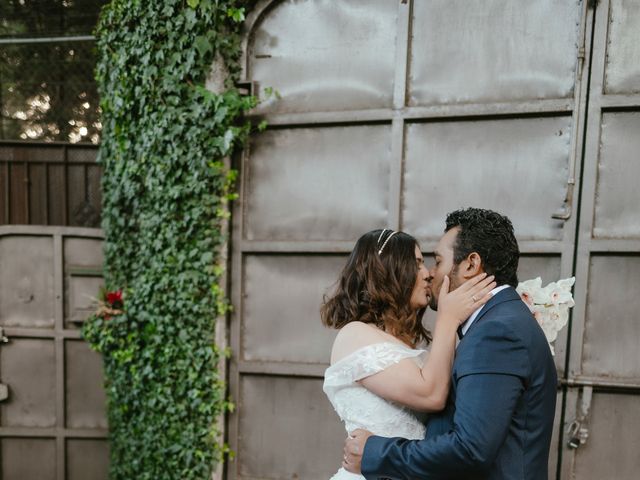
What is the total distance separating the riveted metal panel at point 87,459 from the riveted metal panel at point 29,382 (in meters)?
0.27

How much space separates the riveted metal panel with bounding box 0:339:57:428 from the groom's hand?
287 cm

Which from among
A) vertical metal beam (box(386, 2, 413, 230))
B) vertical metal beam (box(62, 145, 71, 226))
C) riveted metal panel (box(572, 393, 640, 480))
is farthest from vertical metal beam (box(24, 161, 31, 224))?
riveted metal panel (box(572, 393, 640, 480))

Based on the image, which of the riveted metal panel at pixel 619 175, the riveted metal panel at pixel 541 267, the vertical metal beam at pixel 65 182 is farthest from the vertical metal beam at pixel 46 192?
the riveted metal panel at pixel 619 175

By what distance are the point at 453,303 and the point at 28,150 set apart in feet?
13.3

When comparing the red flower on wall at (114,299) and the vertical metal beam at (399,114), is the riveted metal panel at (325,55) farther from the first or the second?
the red flower on wall at (114,299)

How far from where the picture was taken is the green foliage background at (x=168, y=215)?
3.02 meters

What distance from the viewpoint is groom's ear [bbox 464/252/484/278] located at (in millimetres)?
1715

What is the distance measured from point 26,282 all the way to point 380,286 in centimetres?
305

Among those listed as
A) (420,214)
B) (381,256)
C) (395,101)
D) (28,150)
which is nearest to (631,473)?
→ (420,214)

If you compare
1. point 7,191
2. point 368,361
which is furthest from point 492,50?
point 7,191

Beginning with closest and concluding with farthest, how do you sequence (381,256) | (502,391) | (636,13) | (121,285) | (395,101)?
(502,391) → (381,256) → (636,13) → (395,101) → (121,285)

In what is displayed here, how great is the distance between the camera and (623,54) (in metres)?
2.59

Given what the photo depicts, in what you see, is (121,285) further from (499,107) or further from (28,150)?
(499,107)

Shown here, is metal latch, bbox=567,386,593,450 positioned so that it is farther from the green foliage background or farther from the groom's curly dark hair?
the green foliage background
